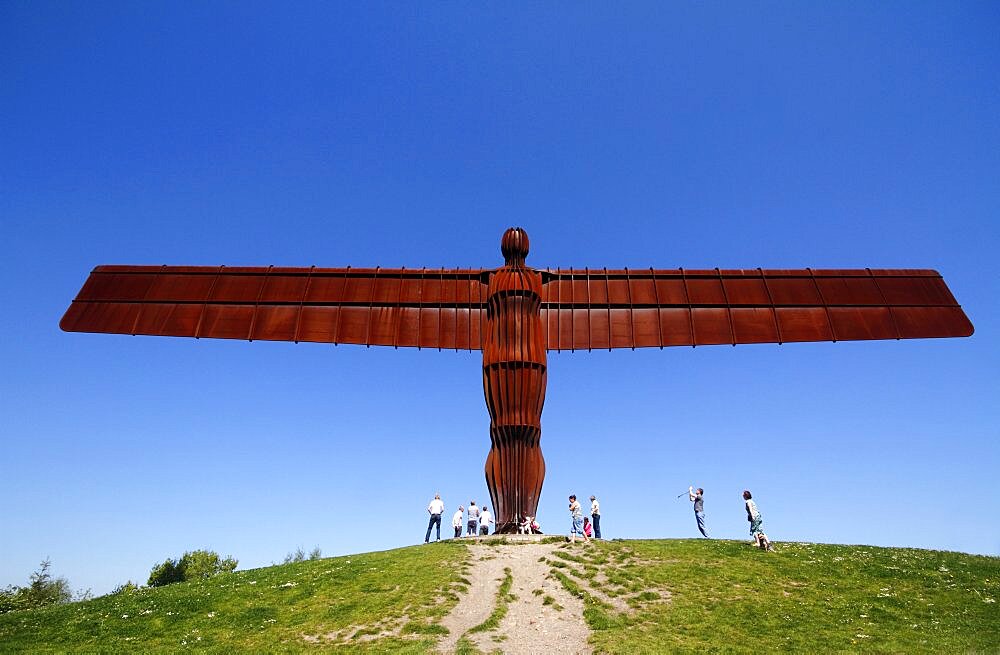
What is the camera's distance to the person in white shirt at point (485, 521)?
24.7m

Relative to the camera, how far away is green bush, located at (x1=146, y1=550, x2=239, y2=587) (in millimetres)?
56188

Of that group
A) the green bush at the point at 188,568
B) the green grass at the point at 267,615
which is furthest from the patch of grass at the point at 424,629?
the green bush at the point at 188,568

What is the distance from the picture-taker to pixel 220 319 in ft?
83.0

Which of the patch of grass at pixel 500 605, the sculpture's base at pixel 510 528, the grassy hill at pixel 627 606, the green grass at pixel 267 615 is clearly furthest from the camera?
the sculpture's base at pixel 510 528

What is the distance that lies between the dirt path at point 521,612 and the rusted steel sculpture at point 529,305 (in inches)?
355

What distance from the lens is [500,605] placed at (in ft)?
50.7

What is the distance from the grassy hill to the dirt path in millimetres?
368

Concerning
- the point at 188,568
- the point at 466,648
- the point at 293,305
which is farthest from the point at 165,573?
the point at 466,648

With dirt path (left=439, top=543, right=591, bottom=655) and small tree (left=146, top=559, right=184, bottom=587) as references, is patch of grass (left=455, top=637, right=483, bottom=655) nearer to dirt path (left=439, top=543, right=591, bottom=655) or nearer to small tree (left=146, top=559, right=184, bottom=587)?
dirt path (left=439, top=543, right=591, bottom=655)

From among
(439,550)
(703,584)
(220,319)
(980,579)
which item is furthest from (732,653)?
(220,319)

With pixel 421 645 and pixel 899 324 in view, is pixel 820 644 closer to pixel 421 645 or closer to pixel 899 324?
pixel 421 645

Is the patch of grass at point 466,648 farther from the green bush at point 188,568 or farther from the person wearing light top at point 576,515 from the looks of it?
the green bush at point 188,568

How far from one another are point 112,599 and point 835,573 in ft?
69.1

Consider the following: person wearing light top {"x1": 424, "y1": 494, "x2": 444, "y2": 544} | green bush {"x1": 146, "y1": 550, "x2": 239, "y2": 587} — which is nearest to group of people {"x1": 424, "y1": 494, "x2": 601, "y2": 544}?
person wearing light top {"x1": 424, "y1": 494, "x2": 444, "y2": 544}
